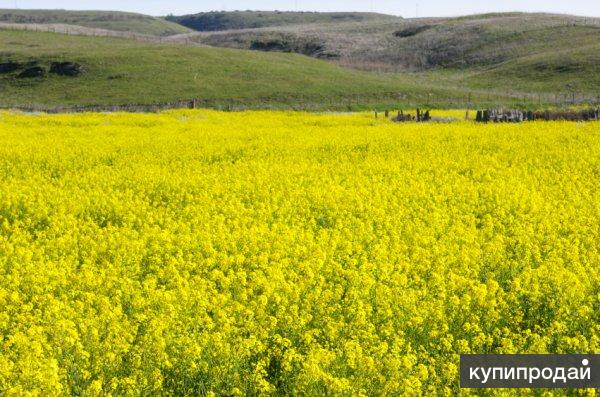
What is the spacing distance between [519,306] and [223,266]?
4128 mm

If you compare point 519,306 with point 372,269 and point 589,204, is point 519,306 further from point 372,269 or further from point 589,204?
point 589,204

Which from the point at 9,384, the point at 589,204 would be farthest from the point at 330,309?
the point at 589,204

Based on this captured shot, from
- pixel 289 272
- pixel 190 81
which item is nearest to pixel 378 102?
pixel 190 81

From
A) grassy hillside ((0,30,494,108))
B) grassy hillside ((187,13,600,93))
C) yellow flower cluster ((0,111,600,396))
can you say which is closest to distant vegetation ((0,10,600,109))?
grassy hillside ((0,30,494,108))

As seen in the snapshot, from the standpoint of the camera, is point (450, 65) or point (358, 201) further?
point (450, 65)

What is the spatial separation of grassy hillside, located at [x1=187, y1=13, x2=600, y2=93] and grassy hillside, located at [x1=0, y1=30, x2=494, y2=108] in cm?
1753

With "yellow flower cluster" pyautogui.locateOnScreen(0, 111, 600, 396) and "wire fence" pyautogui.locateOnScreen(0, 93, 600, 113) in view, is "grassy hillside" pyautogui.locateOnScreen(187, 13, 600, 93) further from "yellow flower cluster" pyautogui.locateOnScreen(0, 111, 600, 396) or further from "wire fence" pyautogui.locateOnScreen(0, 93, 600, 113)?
"yellow flower cluster" pyautogui.locateOnScreen(0, 111, 600, 396)

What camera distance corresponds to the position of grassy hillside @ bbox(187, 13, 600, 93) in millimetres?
89188

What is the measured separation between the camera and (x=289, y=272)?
34.2 ft

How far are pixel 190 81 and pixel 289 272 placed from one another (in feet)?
232

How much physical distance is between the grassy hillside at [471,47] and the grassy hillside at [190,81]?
17532mm

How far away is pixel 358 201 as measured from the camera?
14.9 metres

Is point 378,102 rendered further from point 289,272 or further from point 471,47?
point 289,272

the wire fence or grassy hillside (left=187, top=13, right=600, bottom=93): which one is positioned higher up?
grassy hillside (left=187, top=13, right=600, bottom=93)
